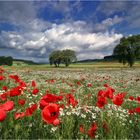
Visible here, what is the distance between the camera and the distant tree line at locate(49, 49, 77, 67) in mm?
124812

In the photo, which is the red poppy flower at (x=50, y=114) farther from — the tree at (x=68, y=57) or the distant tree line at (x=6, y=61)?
the distant tree line at (x=6, y=61)

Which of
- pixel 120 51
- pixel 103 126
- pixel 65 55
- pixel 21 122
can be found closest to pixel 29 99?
pixel 21 122

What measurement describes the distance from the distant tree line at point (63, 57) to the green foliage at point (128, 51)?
3760 cm

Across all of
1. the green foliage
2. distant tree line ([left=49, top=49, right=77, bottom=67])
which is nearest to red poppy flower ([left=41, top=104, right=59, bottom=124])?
the green foliage

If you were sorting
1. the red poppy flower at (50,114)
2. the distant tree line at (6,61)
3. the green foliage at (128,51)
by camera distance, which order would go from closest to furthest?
the red poppy flower at (50,114), the green foliage at (128,51), the distant tree line at (6,61)

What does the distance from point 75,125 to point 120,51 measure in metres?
84.8

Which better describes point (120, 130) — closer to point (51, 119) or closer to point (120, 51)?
point (51, 119)

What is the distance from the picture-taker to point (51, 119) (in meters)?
3.19

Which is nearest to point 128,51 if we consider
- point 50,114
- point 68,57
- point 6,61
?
point 68,57

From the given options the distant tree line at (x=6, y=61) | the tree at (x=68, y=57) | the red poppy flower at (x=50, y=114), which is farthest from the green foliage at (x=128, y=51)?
the red poppy flower at (x=50, y=114)

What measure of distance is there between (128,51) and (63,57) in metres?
41.8

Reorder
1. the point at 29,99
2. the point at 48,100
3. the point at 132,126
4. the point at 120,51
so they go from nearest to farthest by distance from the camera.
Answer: the point at 48,100 → the point at 132,126 → the point at 29,99 → the point at 120,51

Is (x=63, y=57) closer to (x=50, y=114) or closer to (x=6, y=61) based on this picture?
(x=6, y=61)

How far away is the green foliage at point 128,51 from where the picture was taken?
8731 cm
